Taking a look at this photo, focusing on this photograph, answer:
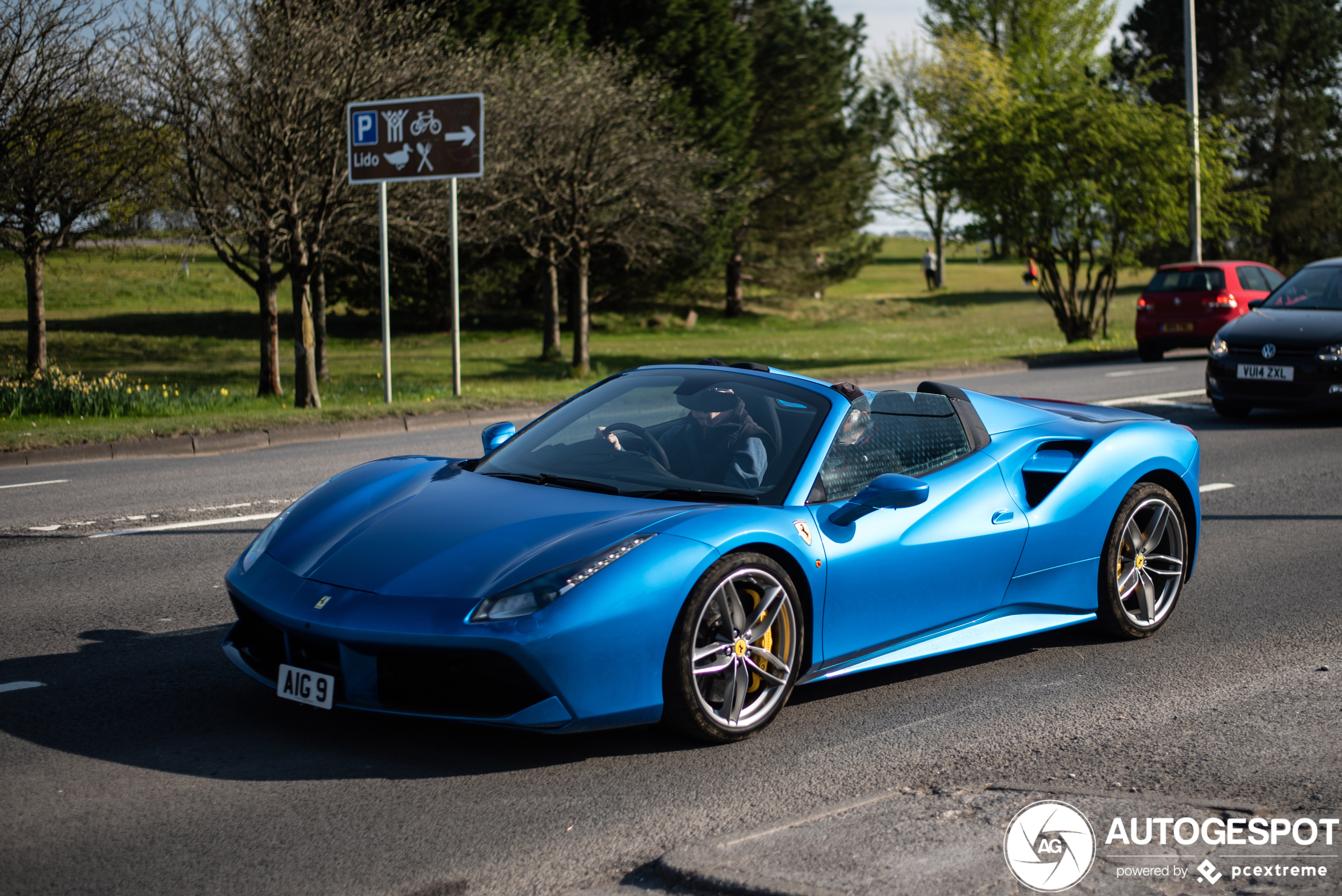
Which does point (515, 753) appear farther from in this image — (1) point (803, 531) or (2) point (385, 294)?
(2) point (385, 294)

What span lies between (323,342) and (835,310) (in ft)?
91.7

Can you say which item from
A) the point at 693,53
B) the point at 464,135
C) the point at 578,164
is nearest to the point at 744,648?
the point at 464,135

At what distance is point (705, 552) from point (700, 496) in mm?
487

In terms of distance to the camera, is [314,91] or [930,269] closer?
[314,91]

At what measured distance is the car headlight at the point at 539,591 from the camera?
3842mm

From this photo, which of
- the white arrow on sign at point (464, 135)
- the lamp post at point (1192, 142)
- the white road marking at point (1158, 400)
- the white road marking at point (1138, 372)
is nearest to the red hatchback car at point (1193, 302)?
the white road marking at point (1138, 372)

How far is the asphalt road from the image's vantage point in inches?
132

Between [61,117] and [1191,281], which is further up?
[61,117]

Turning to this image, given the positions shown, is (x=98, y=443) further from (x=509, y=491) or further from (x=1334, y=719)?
(x=1334, y=719)

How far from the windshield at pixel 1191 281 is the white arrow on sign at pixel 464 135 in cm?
1311

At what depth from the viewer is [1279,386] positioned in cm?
1290

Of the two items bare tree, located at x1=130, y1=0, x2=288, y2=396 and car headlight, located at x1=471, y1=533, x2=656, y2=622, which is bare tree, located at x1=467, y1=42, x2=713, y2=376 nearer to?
bare tree, located at x1=130, y1=0, x2=288, y2=396

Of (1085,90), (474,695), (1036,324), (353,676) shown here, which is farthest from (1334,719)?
(1036,324)

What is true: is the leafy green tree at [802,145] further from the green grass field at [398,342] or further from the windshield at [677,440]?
the windshield at [677,440]
